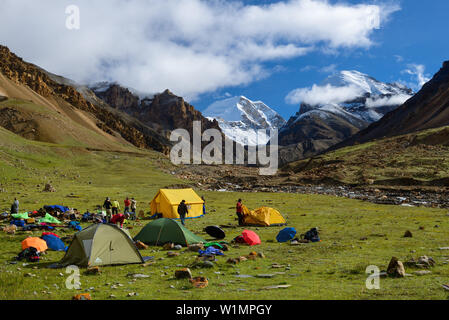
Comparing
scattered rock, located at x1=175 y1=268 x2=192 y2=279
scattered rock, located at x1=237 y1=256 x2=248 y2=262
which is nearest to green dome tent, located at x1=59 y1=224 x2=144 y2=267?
scattered rock, located at x1=175 y1=268 x2=192 y2=279

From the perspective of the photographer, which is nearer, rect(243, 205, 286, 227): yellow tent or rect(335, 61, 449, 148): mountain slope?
rect(243, 205, 286, 227): yellow tent

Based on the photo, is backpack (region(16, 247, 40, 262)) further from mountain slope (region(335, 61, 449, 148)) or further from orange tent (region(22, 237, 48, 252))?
mountain slope (region(335, 61, 449, 148))

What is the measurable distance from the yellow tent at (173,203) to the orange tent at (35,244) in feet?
52.7

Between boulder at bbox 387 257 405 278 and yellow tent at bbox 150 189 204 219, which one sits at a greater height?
yellow tent at bbox 150 189 204 219

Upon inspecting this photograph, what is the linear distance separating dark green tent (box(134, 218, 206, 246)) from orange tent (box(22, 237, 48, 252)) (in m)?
4.90

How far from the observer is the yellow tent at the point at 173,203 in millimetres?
33500

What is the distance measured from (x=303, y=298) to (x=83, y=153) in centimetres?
11459

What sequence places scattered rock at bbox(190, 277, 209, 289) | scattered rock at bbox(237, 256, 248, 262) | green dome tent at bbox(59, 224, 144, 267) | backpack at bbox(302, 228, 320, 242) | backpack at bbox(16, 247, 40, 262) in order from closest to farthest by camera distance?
scattered rock at bbox(190, 277, 209, 289) → green dome tent at bbox(59, 224, 144, 267) → backpack at bbox(16, 247, 40, 262) → scattered rock at bbox(237, 256, 248, 262) → backpack at bbox(302, 228, 320, 242)

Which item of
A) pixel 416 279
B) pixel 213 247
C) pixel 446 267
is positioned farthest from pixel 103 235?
pixel 446 267

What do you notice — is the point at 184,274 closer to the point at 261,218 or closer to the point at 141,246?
the point at 141,246

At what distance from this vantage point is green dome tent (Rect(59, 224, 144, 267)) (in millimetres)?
15203

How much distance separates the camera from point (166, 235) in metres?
20.3

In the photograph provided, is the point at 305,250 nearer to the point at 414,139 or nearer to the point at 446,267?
the point at 446,267
